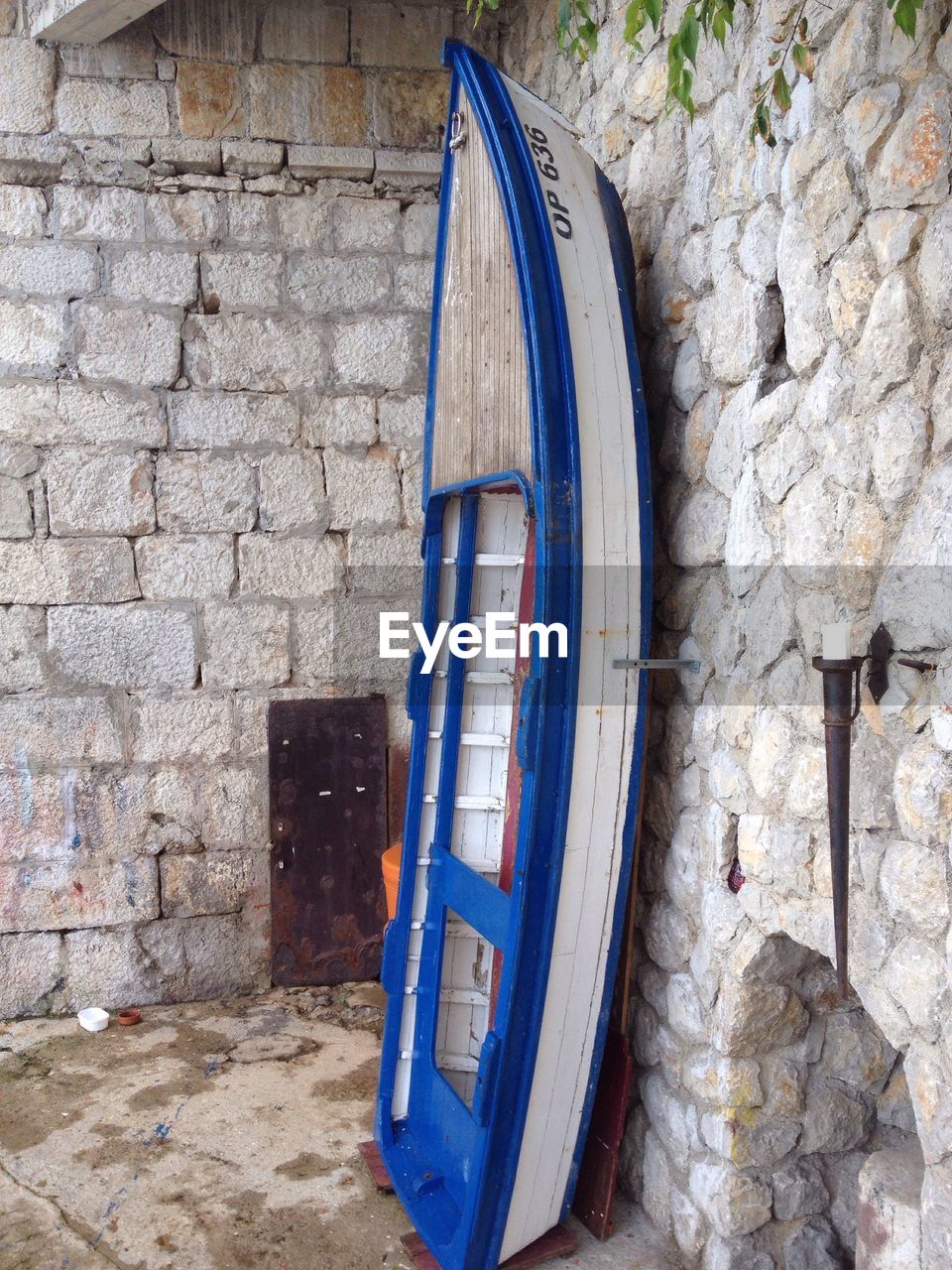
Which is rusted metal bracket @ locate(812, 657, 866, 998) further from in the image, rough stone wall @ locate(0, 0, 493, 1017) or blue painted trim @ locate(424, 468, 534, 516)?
rough stone wall @ locate(0, 0, 493, 1017)

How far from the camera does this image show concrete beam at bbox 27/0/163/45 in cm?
330

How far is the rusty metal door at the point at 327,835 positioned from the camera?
383cm

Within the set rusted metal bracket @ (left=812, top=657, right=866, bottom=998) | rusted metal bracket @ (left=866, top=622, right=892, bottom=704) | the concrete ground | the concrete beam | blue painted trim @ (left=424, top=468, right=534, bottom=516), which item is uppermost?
the concrete beam

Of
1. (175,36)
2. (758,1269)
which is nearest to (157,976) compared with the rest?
(758,1269)

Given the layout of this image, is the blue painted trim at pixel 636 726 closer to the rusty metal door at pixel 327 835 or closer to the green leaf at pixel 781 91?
the green leaf at pixel 781 91

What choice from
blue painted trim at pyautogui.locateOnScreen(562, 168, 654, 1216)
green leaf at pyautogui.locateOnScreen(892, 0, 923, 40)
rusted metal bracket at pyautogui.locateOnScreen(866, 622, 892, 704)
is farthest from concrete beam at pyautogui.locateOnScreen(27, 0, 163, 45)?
rusted metal bracket at pyautogui.locateOnScreen(866, 622, 892, 704)

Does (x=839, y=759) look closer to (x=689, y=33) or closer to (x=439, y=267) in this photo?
(x=689, y=33)

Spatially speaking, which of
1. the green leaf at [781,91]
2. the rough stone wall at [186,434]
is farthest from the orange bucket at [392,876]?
the green leaf at [781,91]

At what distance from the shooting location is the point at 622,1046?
2570mm

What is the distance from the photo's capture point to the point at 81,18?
3.38 m

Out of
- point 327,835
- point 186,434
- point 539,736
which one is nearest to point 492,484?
point 539,736

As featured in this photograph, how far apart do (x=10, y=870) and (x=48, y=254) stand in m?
2.04

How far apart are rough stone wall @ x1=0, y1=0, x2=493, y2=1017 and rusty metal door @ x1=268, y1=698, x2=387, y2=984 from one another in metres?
0.08

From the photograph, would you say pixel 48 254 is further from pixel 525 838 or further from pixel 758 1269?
pixel 758 1269
